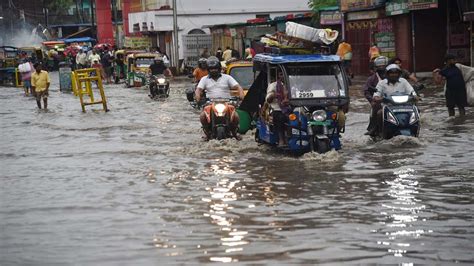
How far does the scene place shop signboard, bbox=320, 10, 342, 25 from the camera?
4441 centimetres

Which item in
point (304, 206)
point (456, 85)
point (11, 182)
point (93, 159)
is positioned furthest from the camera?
point (456, 85)

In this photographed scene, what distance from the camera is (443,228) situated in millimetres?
9500

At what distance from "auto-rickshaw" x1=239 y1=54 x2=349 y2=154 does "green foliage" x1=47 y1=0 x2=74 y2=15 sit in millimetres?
97442

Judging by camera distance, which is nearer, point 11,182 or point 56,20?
point 11,182

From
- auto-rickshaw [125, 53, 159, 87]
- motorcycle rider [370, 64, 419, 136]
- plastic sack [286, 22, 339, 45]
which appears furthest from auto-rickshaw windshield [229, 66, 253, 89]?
auto-rickshaw [125, 53, 159, 87]

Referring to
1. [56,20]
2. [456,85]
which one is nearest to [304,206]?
[456,85]

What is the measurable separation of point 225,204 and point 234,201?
25cm

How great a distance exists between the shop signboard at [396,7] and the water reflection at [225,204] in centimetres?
2122

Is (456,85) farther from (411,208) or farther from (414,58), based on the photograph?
(414,58)

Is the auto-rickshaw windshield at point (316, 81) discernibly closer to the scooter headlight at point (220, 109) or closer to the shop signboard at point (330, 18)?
the scooter headlight at point (220, 109)

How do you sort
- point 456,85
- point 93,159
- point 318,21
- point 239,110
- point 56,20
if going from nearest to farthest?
1. point 93,159
2. point 239,110
3. point 456,85
4. point 318,21
5. point 56,20

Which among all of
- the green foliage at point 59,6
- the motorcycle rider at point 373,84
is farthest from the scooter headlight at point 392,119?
the green foliage at point 59,6

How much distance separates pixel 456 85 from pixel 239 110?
17.3 feet

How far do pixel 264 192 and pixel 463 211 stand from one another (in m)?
2.74
